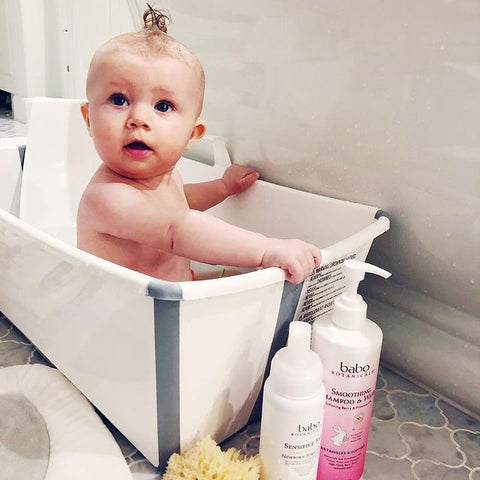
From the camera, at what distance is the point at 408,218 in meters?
0.70

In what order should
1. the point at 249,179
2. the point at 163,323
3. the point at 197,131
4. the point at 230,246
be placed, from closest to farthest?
the point at 163,323 → the point at 230,246 → the point at 197,131 → the point at 249,179

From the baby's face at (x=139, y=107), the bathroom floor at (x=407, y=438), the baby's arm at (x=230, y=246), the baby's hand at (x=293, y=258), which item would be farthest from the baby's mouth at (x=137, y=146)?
the bathroom floor at (x=407, y=438)

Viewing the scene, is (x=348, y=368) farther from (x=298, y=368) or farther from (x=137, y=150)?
(x=137, y=150)

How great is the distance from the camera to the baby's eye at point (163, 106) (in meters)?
0.67

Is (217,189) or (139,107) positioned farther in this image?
(217,189)

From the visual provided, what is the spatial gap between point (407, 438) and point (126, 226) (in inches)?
16.9

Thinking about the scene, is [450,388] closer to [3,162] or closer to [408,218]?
[408,218]

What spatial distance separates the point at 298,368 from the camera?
0.50 meters

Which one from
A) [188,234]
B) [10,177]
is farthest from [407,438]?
[10,177]

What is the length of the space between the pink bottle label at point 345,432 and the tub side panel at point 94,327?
0.59ft

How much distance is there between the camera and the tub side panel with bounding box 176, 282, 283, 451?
503mm

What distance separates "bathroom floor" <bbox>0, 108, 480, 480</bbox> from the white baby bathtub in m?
0.02

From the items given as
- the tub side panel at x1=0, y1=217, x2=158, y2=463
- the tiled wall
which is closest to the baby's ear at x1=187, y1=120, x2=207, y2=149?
the tiled wall

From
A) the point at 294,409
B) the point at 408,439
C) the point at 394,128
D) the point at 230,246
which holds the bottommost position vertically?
the point at 408,439
